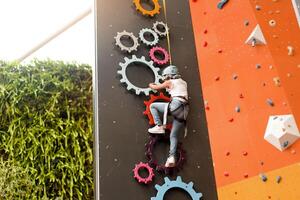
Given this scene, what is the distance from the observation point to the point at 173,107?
1.71 m

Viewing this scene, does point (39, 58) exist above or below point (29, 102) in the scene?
above

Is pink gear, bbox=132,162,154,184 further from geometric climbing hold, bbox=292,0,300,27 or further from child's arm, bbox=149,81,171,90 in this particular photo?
geometric climbing hold, bbox=292,0,300,27

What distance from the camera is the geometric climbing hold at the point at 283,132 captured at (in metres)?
1.59

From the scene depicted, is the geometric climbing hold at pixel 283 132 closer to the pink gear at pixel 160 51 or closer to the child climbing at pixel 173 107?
the child climbing at pixel 173 107

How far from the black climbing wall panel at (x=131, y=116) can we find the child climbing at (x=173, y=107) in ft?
0.15

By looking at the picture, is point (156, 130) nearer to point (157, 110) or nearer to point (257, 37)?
point (157, 110)

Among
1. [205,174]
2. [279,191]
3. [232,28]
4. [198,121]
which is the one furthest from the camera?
[232,28]

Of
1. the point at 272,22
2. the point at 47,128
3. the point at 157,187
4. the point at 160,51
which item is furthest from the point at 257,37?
the point at 47,128

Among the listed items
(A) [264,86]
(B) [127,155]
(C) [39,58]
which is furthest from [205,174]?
(C) [39,58]

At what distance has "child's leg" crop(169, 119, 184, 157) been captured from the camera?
165 centimetres

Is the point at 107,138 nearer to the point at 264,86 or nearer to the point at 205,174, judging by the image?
the point at 205,174

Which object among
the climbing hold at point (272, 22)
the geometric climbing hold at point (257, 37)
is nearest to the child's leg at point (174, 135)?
the geometric climbing hold at point (257, 37)

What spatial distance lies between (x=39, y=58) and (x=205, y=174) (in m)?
1.16

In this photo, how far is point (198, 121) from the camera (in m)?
1.81
